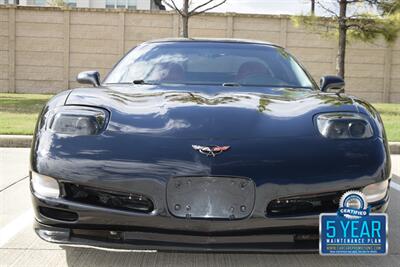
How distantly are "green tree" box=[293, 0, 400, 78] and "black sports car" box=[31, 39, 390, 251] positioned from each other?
14645mm

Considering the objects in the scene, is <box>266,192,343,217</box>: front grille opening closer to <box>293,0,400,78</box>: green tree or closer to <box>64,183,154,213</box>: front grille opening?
<box>64,183,154,213</box>: front grille opening

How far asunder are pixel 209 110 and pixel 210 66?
126 centimetres

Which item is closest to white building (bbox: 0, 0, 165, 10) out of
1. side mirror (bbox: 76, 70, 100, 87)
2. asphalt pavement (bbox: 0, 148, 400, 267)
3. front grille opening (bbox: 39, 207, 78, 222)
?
side mirror (bbox: 76, 70, 100, 87)

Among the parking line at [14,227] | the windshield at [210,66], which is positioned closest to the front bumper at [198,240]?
the parking line at [14,227]

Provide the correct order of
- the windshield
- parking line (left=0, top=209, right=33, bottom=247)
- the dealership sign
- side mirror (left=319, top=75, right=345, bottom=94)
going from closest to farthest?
the dealership sign < parking line (left=0, top=209, right=33, bottom=247) < the windshield < side mirror (left=319, top=75, right=345, bottom=94)

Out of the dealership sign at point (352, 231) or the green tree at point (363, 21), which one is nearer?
the dealership sign at point (352, 231)

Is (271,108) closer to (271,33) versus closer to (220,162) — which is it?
(220,162)

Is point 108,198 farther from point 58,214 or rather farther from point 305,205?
point 305,205

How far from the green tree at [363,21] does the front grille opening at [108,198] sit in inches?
597

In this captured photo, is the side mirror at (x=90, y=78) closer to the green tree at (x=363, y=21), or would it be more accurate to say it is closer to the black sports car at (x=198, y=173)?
the black sports car at (x=198, y=173)

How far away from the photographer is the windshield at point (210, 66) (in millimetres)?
3753

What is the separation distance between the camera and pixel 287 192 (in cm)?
241

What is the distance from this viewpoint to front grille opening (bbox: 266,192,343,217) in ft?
8.00

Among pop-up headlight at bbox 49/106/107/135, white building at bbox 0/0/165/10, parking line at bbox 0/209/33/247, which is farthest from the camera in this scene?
white building at bbox 0/0/165/10
